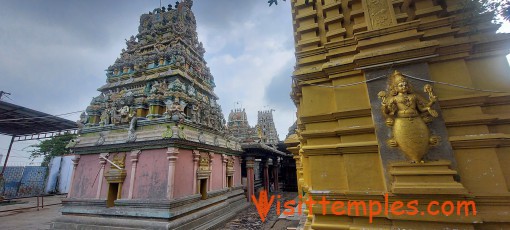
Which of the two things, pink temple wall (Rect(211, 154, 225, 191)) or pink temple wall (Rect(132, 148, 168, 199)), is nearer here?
pink temple wall (Rect(132, 148, 168, 199))

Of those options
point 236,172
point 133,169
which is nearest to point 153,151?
point 133,169

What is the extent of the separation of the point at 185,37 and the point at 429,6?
49.9 feet

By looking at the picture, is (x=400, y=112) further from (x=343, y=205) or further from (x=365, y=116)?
(x=343, y=205)

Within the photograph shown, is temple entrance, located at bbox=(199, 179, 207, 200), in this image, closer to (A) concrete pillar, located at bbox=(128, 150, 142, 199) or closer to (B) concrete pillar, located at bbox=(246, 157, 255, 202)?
(A) concrete pillar, located at bbox=(128, 150, 142, 199)

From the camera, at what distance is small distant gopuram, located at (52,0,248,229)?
930cm

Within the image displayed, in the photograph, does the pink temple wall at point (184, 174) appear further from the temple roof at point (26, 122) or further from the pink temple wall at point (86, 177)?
the temple roof at point (26, 122)

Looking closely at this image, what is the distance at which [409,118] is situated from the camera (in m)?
2.94

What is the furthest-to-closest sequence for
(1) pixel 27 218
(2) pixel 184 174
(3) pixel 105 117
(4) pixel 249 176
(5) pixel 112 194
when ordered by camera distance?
(4) pixel 249 176, (1) pixel 27 218, (3) pixel 105 117, (5) pixel 112 194, (2) pixel 184 174

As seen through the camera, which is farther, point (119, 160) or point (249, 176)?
point (249, 176)

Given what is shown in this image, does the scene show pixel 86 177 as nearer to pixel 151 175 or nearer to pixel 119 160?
pixel 119 160

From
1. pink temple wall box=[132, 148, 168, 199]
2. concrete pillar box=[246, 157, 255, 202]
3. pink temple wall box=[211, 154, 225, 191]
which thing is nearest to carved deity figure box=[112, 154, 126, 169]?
pink temple wall box=[132, 148, 168, 199]

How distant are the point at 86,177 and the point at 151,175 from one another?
4258mm

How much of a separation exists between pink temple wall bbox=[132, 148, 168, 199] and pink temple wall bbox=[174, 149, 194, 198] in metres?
0.52

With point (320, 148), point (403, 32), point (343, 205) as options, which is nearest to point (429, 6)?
point (403, 32)
